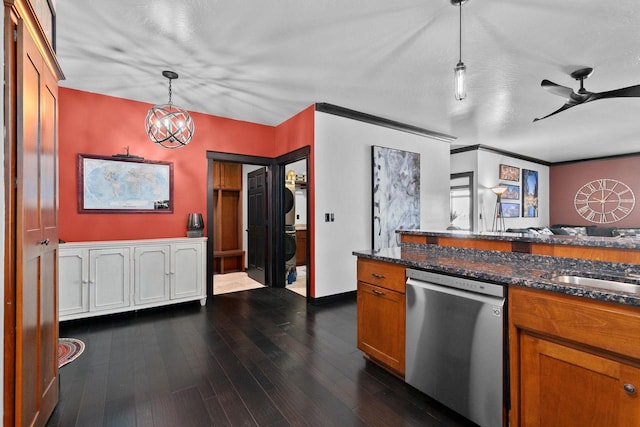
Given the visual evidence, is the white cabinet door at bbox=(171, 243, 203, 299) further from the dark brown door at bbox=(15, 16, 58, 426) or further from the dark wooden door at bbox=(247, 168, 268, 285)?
the dark brown door at bbox=(15, 16, 58, 426)

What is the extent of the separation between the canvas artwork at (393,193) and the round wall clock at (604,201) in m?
5.66

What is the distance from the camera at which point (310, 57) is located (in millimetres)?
2734

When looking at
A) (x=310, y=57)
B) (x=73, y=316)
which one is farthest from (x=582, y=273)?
(x=73, y=316)

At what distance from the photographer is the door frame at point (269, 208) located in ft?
13.3

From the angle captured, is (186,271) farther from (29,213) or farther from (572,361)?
(572,361)

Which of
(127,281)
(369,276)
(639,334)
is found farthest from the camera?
(127,281)

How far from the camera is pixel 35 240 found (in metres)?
1.39

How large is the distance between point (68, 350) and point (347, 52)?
3.47 m

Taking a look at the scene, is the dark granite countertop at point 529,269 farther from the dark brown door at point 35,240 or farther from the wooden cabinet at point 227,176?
the wooden cabinet at point 227,176

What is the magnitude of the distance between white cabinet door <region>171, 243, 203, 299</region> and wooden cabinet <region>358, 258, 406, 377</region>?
2.21 m

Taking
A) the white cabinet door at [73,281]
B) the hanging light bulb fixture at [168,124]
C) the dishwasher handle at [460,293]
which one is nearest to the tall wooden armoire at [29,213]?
the hanging light bulb fixture at [168,124]

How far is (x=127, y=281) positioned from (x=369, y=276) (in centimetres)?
265

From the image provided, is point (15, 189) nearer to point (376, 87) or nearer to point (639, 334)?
point (639, 334)

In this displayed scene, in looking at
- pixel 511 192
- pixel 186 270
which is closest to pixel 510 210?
pixel 511 192
